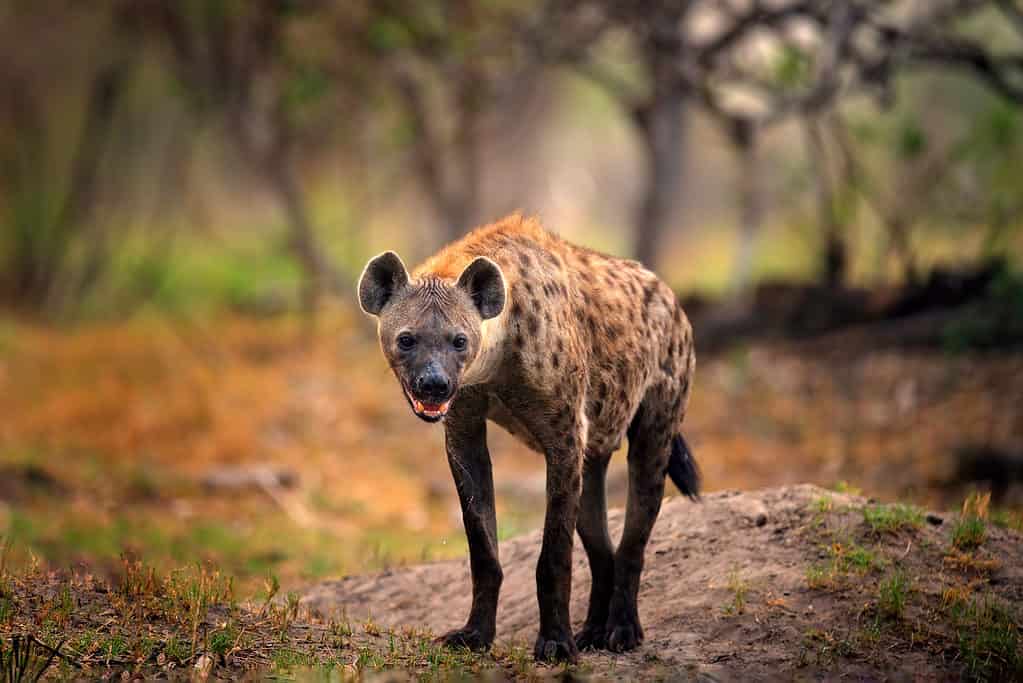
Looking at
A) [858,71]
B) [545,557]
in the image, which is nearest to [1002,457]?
[858,71]

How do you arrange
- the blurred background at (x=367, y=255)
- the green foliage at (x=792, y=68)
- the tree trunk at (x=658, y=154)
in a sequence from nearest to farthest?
the blurred background at (x=367, y=255) < the green foliage at (x=792, y=68) < the tree trunk at (x=658, y=154)

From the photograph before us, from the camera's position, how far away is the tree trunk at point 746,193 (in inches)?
467

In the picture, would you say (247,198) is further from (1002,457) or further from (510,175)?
(1002,457)

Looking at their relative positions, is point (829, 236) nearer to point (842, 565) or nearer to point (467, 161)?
point (467, 161)

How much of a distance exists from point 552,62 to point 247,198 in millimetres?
8593

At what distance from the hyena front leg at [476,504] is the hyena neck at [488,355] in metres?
0.22

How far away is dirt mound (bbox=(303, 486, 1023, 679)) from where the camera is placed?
4426 mm

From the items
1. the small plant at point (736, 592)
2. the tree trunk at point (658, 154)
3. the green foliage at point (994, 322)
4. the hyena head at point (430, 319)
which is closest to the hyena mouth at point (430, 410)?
the hyena head at point (430, 319)

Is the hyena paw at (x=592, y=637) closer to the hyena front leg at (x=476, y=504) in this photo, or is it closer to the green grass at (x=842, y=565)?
the hyena front leg at (x=476, y=504)

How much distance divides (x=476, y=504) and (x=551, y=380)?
54cm

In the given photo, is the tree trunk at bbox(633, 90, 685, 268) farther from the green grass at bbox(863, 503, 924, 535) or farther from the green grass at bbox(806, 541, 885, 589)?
the green grass at bbox(806, 541, 885, 589)

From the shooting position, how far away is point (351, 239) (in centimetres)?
1723

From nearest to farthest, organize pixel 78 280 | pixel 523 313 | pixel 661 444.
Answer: pixel 523 313
pixel 661 444
pixel 78 280

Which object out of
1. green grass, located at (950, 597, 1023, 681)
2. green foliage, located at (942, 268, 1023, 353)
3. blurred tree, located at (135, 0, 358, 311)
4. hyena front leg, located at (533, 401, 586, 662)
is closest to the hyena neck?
hyena front leg, located at (533, 401, 586, 662)
